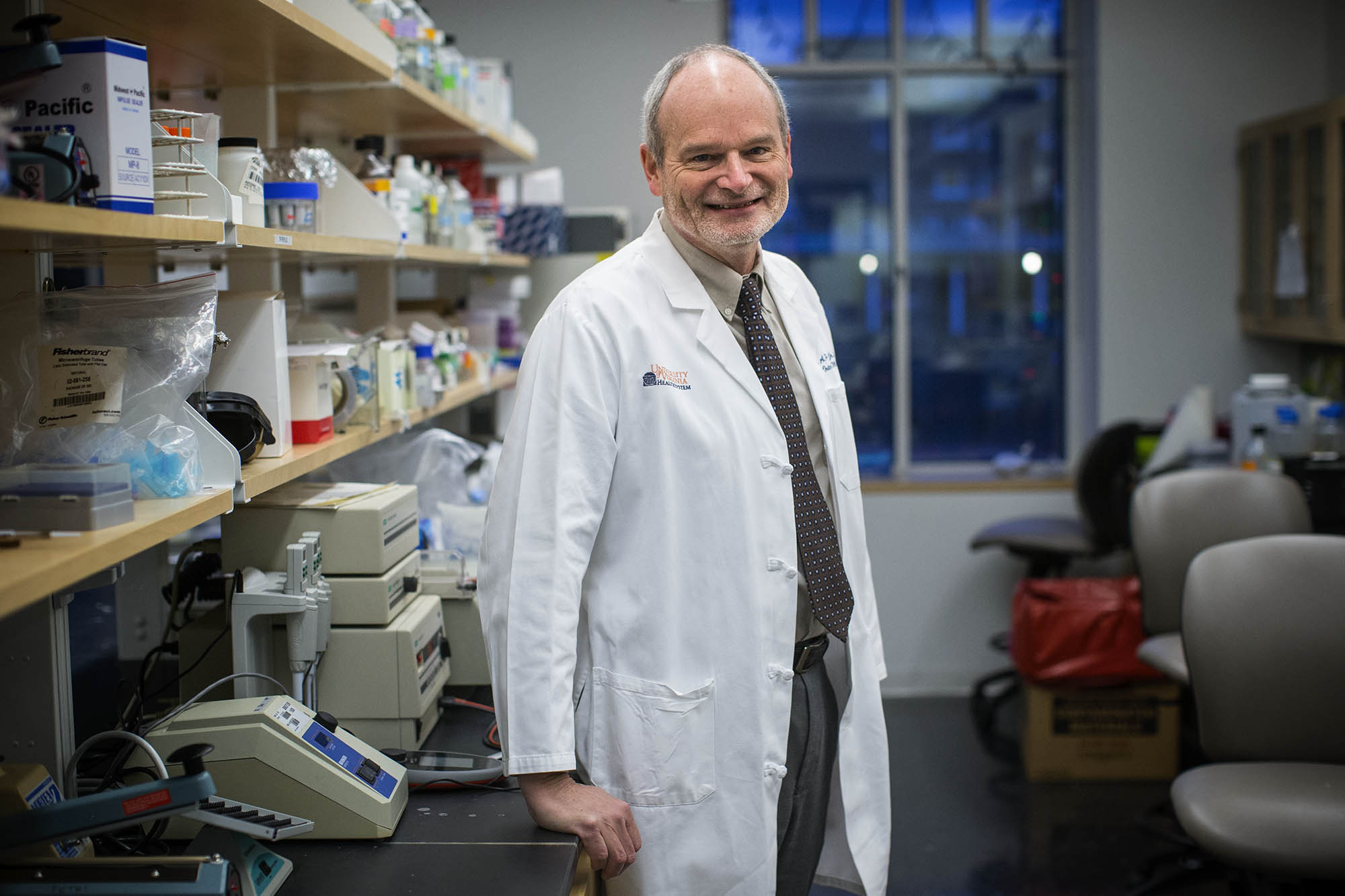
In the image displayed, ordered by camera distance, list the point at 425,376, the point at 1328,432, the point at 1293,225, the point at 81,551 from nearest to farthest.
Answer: the point at 81,551
the point at 425,376
the point at 1328,432
the point at 1293,225

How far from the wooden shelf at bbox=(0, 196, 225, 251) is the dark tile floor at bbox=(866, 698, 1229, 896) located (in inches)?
93.8

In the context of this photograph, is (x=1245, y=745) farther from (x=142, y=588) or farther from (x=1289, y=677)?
(x=142, y=588)

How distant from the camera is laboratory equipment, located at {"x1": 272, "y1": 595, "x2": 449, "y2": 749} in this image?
1700mm

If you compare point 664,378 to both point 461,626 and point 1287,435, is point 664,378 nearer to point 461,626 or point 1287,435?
point 461,626

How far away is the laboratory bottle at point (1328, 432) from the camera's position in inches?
143

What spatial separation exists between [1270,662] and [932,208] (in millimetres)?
2818

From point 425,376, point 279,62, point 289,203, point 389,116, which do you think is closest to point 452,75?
point 389,116

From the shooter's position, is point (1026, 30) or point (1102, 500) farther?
point (1026, 30)

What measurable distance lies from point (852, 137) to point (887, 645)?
2110 millimetres

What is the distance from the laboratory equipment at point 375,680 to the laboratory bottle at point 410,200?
0.87m

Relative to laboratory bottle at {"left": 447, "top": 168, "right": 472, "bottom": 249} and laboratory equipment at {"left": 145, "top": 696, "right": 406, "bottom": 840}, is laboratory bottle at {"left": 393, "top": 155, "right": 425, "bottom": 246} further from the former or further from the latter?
laboratory equipment at {"left": 145, "top": 696, "right": 406, "bottom": 840}

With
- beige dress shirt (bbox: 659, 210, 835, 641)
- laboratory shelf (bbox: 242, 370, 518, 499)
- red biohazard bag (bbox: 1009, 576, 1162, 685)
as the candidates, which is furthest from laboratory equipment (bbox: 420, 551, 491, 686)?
red biohazard bag (bbox: 1009, 576, 1162, 685)

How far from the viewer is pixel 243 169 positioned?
58.1 inches

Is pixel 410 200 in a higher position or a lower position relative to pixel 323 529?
higher
